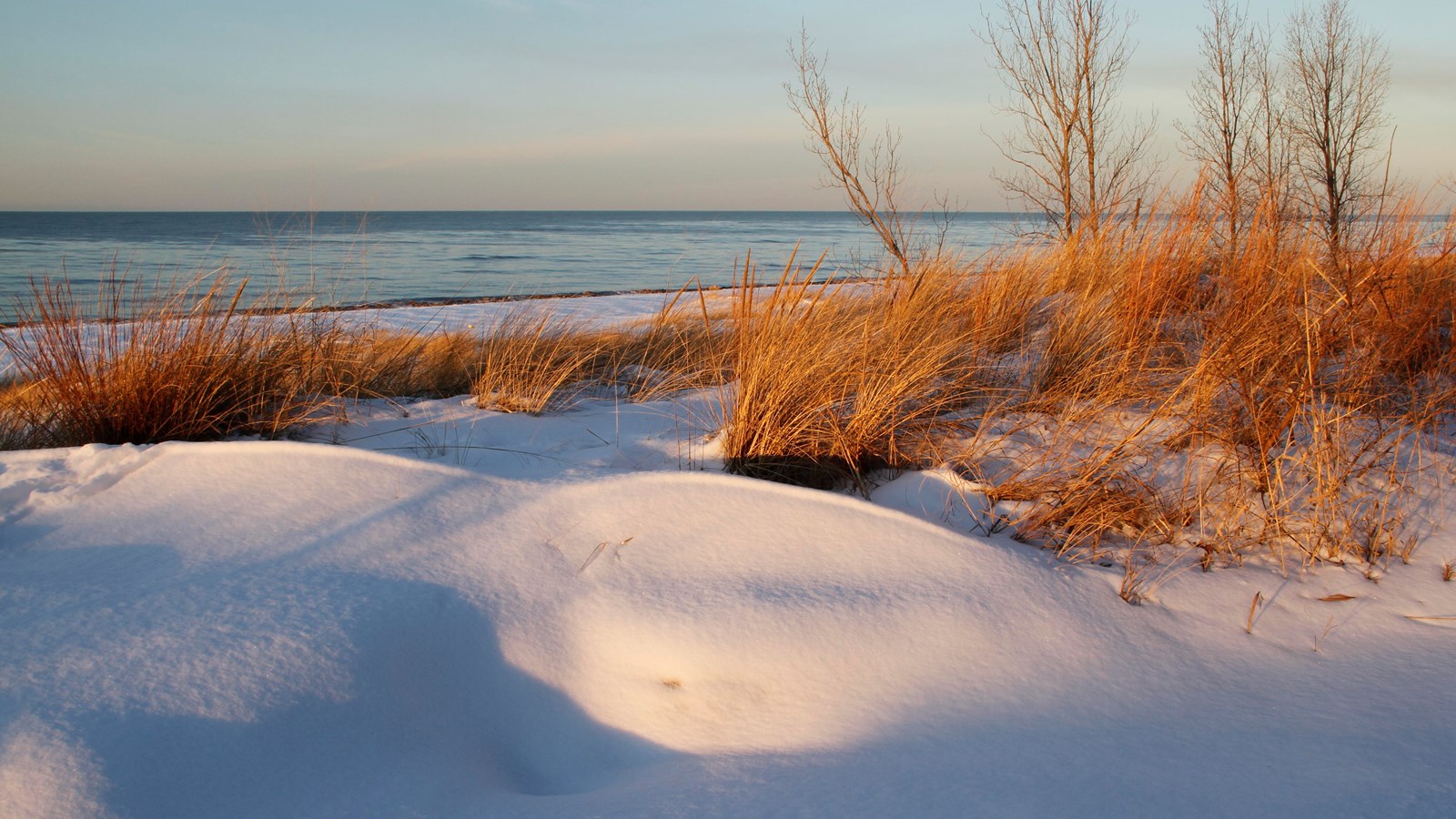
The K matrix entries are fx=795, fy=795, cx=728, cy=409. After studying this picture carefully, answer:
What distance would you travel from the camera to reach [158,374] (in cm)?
238

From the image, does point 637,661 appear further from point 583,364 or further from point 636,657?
point 583,364

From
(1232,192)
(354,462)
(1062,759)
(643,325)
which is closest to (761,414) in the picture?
(354,462)

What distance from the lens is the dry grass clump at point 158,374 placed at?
92.7 inches

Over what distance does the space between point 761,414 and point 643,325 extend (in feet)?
10.3

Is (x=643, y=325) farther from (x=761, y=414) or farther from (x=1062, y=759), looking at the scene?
(x=1062, y=759)

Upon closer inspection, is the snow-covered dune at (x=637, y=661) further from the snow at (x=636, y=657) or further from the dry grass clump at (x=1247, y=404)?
the dry grass clump at (x=1247, y=404)

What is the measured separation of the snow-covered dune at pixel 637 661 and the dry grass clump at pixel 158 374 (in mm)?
429

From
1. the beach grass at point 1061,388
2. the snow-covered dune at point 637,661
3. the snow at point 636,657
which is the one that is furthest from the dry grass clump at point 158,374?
the snow-covered dune at point 637,661

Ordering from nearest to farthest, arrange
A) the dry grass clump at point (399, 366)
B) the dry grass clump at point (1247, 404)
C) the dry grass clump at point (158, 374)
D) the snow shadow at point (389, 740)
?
the snow shadow at point (389, 740) → the dry grass clump at point (1247, 404) → the dry grass clump at point (158, 374) → the dry grass clump at point (399, 366)

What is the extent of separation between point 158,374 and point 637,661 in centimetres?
190

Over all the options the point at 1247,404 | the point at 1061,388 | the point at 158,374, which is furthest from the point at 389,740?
the point at 1061,388

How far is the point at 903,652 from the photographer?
141 cm

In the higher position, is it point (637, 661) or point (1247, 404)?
point (1247, 404)

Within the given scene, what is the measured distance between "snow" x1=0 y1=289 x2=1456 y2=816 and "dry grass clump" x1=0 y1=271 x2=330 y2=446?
0.32 meters
